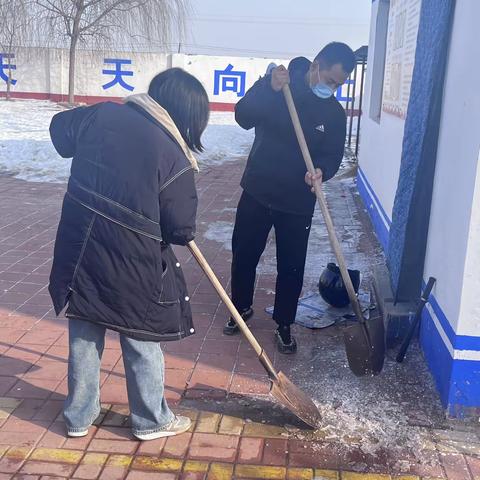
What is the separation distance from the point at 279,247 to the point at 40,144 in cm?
905

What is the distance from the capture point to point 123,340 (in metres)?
2.64

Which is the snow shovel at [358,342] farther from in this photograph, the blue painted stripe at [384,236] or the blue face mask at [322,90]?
the blue painted stripe at [384,236]

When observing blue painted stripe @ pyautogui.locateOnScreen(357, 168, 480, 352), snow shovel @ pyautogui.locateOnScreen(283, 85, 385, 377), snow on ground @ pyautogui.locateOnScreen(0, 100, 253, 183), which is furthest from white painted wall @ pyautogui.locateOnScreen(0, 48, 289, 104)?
snow shovel @ pyautogui.locateOnScreen(283, 85, 385, 377)

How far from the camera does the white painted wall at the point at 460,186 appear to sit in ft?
9.12

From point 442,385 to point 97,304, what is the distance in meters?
1.79

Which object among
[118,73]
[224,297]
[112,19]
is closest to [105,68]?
[118,73]

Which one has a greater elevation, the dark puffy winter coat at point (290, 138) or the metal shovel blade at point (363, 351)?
the dark puffy winter coat at point (290, 138)

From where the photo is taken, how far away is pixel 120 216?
2396 millimetres

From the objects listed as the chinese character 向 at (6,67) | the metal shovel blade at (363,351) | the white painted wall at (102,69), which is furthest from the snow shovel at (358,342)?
the chinese character 向 at (6,67)

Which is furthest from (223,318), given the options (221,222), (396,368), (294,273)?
(221,222)

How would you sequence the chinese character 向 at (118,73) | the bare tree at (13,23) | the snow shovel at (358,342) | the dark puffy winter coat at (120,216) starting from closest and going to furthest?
the dark puffy winter coat at (120,216) < the snow shovel at (358,342) < the bare tree at (13,23) < the chinese character 向 at (118,73)

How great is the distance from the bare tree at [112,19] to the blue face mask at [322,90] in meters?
18.1

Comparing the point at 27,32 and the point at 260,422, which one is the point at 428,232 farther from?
the point at 27,32

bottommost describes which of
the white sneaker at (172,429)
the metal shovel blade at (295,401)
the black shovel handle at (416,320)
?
the white sneaker at (172,429)
